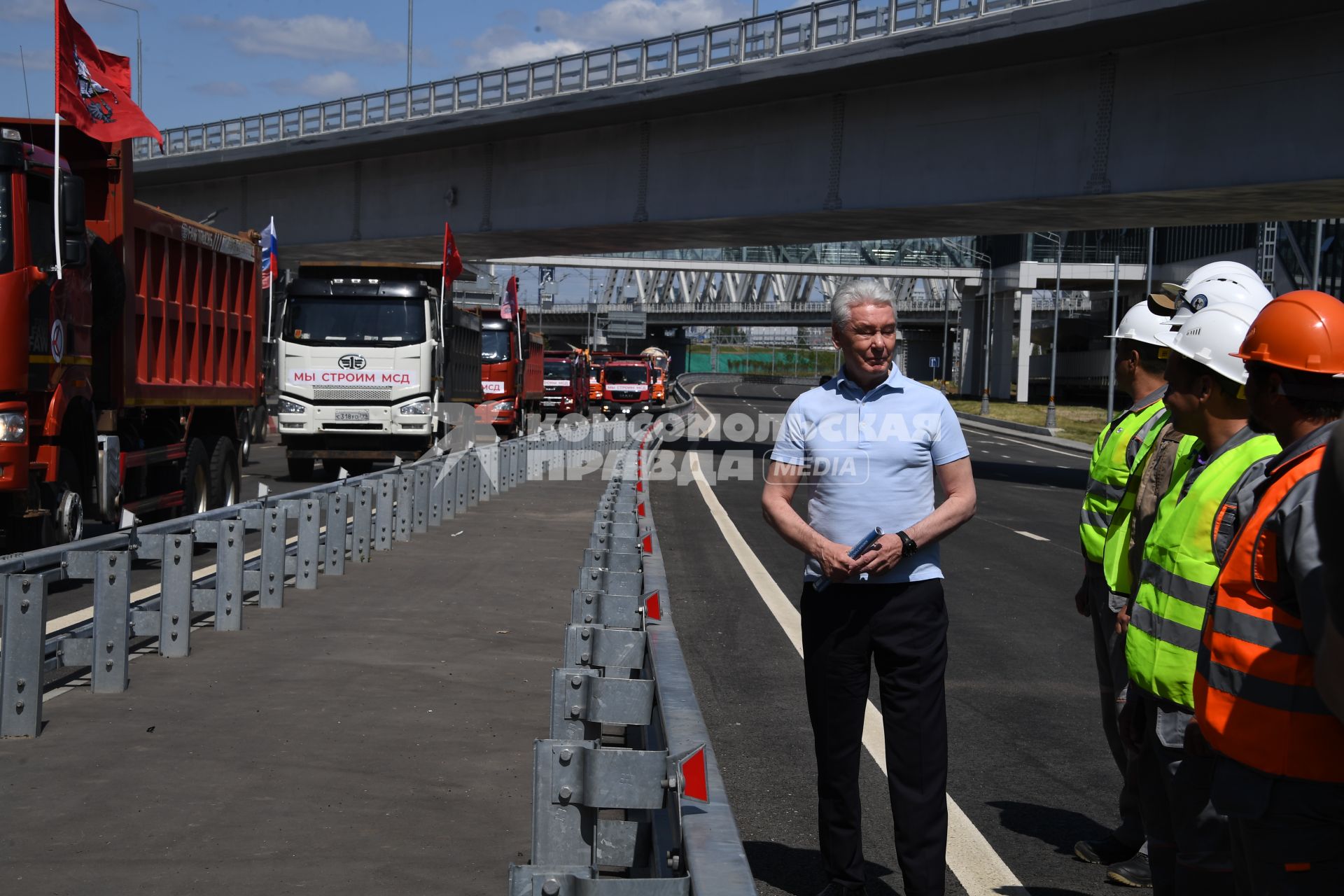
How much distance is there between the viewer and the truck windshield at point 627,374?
68812mm

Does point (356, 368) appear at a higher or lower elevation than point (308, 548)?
higher

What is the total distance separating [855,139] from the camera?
29750 millimetres

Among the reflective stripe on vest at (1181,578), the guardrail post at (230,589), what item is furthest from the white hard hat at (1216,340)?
the guardrail post at (230,589)

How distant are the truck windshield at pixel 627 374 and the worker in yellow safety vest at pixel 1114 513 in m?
62.8

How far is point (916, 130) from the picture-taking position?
1128 inches

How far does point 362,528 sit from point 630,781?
10.6 metres

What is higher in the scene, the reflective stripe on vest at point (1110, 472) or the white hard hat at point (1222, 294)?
the white hard hat at point (1222, 294)

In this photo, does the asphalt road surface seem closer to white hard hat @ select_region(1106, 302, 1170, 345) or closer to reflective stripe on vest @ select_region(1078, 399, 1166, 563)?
reflective stripe on vest @ select_region(1078, 399, 1166, 563)

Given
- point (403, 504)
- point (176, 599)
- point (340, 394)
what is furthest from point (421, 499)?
point (176, 599)

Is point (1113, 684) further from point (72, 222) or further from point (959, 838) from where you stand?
point (72, 222)

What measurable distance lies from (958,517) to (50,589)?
9.30m

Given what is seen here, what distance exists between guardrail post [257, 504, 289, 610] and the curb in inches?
1389

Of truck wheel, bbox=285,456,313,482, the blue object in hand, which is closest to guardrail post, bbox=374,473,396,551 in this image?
truck wheel, bbox=285,456,313,482

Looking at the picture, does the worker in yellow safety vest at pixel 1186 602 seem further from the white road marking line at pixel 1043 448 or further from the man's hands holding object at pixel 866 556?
the white road marking line at pixel 1043 448
